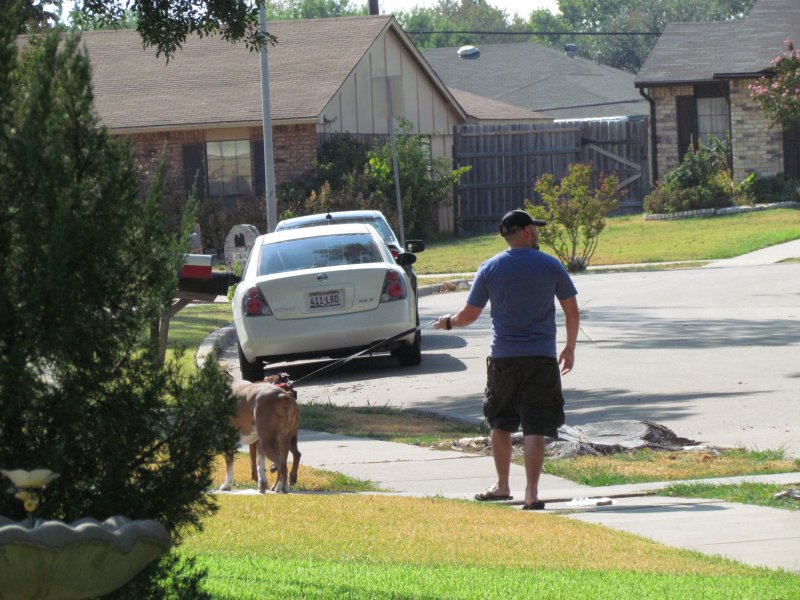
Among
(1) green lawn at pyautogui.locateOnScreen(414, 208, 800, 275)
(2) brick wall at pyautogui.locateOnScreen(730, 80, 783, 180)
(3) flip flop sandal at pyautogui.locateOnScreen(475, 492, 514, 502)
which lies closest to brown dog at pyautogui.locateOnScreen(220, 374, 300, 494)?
(3) flip flop sandal at pyautogui.locateOnScreen(475, 492, 514, 502)

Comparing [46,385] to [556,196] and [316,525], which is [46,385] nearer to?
[316,525]

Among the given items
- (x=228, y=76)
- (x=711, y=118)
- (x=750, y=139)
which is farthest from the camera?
(x=711, y=118)

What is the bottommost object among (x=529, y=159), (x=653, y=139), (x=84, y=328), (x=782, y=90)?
(x=84, y=328)

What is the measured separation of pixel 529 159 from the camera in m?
39.6

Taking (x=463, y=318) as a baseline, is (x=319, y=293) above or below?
below

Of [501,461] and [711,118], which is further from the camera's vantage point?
[711,118]

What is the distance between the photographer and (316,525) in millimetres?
7586

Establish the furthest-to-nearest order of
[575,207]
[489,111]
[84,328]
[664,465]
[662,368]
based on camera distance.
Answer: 1. [489,111]
2. [575,207]
3. [662,368]
4. [664,465]
5. [84,328]

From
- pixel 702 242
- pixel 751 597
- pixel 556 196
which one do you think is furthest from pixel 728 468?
pixel 702 242

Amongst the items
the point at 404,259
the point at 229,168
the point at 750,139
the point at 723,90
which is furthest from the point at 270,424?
the point at 723,90

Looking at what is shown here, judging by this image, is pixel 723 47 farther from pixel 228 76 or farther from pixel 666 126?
pixel 228 76

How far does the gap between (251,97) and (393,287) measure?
2049 cm

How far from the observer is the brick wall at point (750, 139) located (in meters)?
36.3

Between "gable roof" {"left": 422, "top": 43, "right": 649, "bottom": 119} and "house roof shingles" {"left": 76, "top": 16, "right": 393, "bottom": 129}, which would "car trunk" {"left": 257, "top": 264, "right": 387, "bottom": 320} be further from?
"gable roof" {"left": 422, "top": 43, "right": 649, "bottom": 119}
